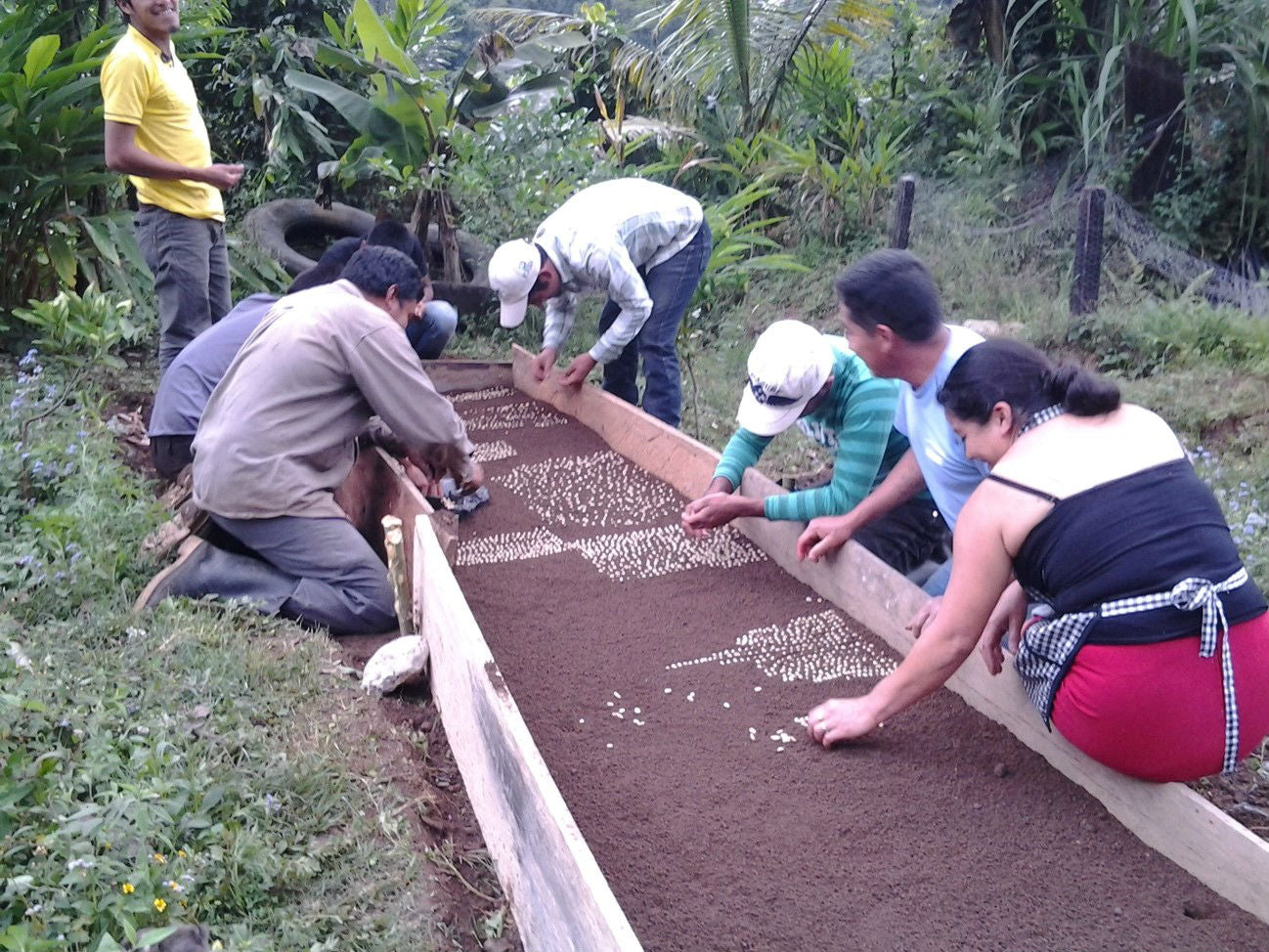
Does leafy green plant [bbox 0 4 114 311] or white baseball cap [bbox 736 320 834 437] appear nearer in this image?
white baseball cap [bbox 736 320 834 437]

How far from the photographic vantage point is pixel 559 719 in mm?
2334

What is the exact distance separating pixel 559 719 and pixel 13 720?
3.46 feet

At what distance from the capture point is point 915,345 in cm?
239

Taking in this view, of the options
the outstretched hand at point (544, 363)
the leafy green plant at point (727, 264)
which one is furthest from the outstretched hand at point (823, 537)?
the leafy green plant at point (727, 264)

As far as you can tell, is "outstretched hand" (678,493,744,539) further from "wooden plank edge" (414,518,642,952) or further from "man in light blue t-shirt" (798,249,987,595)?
"wooden plank edge" (414,518,642,952)

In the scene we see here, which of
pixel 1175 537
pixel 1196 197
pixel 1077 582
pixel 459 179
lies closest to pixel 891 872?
pixel 1077 582

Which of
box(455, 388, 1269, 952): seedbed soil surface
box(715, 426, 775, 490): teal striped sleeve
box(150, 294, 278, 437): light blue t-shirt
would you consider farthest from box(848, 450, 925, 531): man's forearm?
box(150, 294, 278, 437): light blue t-shirt

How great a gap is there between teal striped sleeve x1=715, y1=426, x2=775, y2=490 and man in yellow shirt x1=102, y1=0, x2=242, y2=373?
200 centimetres

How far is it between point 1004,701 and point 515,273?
2.37 meters

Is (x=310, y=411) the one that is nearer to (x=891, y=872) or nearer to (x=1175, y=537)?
(x=891, y=872)

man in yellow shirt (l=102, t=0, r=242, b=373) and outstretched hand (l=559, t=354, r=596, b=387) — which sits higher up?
man in yellow shirt (l=102, t=0, r=242, b=373)

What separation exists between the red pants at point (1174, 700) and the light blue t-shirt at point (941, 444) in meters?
0.64

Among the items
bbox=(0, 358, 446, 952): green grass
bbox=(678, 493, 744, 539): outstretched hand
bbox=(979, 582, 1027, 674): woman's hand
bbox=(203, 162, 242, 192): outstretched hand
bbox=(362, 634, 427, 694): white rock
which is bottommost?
bbox=(362, 634, 427, 694): white rock

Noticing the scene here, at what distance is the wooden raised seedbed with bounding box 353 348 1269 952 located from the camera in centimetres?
154
